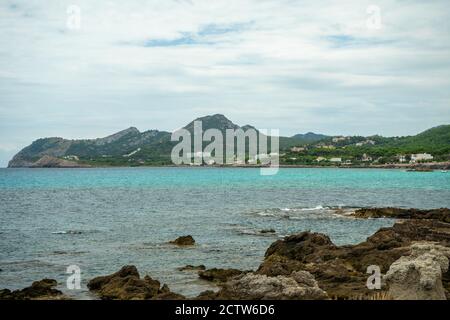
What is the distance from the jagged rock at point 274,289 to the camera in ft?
56.5

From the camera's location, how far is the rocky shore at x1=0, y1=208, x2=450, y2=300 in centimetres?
1659

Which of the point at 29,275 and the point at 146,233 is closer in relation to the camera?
the point at 29,275

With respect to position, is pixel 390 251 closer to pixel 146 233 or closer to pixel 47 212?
pixel 146 233

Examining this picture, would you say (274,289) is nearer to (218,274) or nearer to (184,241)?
(218,274)

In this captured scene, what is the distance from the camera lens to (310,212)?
208ft

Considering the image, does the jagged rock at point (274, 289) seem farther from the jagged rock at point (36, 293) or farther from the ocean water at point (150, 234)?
the jagged rock at point (36, 293)

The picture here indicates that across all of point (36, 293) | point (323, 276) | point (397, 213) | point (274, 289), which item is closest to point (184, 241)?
point (36, 293)

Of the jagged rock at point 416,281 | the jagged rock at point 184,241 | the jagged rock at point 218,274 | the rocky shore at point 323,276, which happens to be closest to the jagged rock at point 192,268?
the rocky shore at point 323,276

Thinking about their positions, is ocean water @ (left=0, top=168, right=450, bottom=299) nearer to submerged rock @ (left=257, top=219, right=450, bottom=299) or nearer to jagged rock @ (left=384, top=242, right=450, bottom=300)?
submerged rock @ (left=257, top=219, right=450, bottom=299)

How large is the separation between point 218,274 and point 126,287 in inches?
223

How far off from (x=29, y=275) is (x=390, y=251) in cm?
1889
